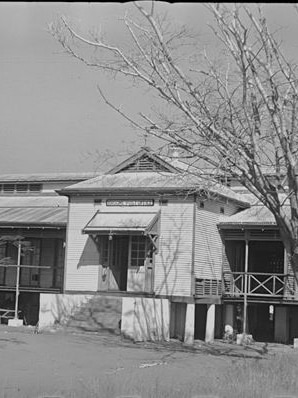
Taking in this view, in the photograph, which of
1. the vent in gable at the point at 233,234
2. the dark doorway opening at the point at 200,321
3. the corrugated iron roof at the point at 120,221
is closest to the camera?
the corrugated iron roof at the point at 120,221

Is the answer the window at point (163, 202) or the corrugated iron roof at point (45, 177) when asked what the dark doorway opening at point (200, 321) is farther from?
the corrugated iron roof at point (45, 177)

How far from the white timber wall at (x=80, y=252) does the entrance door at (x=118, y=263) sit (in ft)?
2.12

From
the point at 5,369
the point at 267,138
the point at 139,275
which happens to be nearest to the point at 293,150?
the point at 267,138

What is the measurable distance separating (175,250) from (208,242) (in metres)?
1.70

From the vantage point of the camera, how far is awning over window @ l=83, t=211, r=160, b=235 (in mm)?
27422

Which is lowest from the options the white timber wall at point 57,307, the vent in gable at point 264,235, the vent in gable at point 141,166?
the white timber wall at point 57,307

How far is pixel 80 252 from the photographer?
96.1 ft

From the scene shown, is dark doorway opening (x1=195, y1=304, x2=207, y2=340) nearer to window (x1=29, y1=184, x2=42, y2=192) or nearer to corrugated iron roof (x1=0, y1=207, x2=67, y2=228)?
corrugated iron roof (x1=0, y1=207, x2=67, y2=228)

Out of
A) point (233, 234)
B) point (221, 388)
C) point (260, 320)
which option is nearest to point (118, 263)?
point (233, 234)

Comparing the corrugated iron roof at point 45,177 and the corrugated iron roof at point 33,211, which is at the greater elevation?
the corrugated iron roof at point 45,177

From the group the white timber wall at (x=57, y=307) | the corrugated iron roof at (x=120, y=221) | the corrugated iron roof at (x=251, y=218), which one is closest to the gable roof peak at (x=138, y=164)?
the corrugated iron roof at (x=120, y=221)

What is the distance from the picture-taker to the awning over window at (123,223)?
27422mm

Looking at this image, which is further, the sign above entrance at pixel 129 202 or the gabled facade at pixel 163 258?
the sign above entrance at pixel 129 202

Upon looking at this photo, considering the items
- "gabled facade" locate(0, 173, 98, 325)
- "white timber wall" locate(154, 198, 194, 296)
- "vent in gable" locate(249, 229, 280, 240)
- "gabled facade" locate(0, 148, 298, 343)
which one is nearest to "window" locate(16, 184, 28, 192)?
"gabled facade" locate(0, 173, 98, 325)
